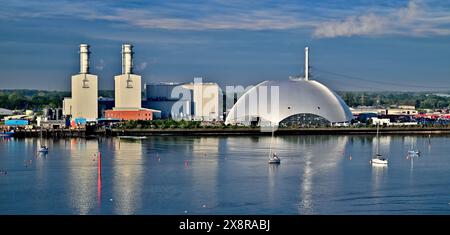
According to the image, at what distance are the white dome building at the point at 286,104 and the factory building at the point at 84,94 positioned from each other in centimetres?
359

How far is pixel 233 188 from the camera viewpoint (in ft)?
25.7

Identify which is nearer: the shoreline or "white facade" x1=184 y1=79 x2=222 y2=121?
the shoreline

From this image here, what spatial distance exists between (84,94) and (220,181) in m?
12.0

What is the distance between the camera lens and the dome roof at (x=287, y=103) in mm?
19422

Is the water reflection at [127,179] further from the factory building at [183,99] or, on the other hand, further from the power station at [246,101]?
the factory building at [183,99]

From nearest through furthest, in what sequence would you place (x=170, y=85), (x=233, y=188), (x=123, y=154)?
(x=233, y=188)
(x=123, y=154)
(x=170, y=85)

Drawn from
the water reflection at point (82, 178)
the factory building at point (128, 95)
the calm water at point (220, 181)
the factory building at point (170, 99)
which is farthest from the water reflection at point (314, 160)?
the factory building at point (170, 99)

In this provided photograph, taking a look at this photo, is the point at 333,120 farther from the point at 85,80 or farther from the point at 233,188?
the point at 233,188

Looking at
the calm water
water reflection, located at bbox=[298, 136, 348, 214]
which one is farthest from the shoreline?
the calm water

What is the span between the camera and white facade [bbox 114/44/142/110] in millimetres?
19922

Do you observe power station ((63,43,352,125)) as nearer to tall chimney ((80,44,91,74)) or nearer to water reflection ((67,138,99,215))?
tall chimney ((80,44,91,74))

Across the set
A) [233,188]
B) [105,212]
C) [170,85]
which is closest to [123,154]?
[233,188]
